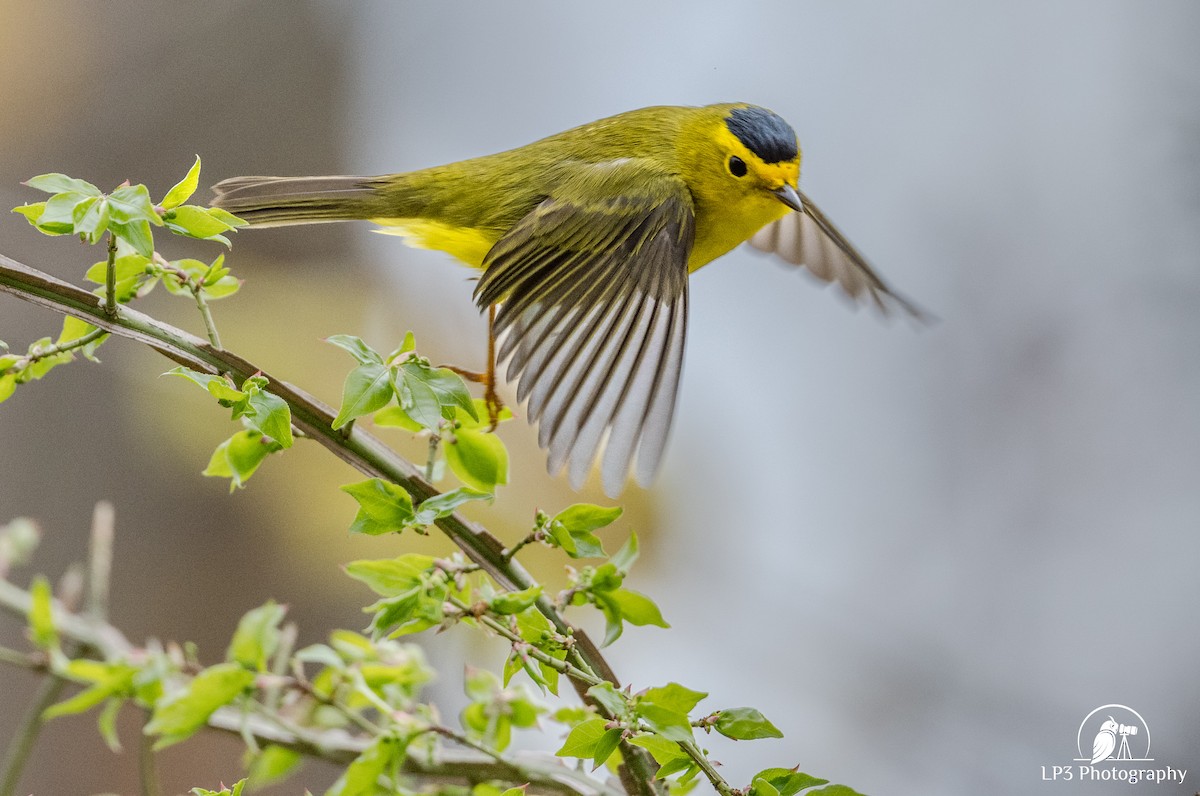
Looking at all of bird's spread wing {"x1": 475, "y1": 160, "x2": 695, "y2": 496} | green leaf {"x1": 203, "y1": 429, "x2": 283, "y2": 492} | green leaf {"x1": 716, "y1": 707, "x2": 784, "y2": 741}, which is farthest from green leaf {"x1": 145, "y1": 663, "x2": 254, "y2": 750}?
bird's spread wing {"x1": 475, "y1": 160, "x2": 695, "y2": 496}

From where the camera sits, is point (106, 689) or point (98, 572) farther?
point (98, 572)

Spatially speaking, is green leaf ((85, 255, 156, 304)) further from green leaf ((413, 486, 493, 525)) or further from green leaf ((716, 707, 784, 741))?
green leaf ((716, 707, 784, 741))

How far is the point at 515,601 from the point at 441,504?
6 cm

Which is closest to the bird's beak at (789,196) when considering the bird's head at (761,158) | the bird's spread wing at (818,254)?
the bird's head at (761,158)

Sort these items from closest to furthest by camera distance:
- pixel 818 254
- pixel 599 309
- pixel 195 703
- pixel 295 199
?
1. pixel 195 703
2. pixel 599 309
3. pixel 295 199
4. pixel 818 254

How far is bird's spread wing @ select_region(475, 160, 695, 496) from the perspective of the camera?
91cm

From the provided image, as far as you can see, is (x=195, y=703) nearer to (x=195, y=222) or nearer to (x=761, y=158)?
(x=195, y=222)

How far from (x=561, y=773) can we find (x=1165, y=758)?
184cm

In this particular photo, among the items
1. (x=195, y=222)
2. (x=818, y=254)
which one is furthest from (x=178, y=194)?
(x=818, y=254)

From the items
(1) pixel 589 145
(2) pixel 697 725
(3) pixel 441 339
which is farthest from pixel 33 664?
(3) pixel 441 339

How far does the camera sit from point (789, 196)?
51.6 inches

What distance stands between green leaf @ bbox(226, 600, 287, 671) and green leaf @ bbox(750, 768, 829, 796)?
23 centimetres

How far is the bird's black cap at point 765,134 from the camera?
1.34 meters

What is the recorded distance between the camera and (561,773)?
0.58 meters
